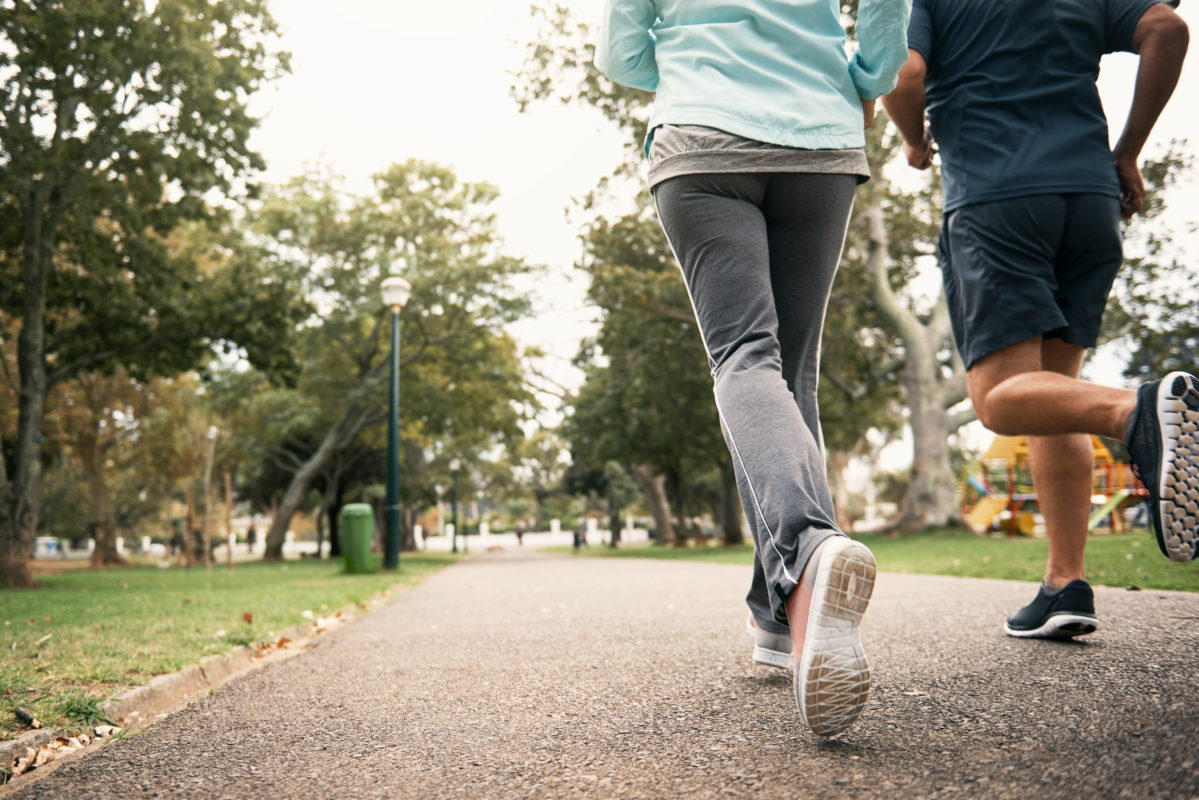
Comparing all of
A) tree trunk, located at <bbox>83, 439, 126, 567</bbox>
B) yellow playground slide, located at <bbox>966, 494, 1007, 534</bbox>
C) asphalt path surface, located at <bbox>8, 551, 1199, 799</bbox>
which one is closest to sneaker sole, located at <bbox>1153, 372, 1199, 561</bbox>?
asphalt path surface, located at <bbox>8, 551, 1199, 799</bbox>

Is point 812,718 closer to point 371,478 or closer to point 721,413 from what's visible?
point 721,413

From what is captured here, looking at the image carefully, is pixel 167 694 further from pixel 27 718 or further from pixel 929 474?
pixel 929 474

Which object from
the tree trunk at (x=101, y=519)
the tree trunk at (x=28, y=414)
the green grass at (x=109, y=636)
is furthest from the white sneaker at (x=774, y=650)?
the tree trunk at (x=101, y=519)

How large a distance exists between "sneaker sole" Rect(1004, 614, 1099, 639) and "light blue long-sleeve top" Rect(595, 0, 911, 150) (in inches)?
65.6

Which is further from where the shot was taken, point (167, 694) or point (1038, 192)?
point (167, 694)

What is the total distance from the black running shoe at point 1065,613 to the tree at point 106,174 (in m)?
11.4

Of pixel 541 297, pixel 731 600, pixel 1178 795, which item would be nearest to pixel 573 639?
pixel 731 600

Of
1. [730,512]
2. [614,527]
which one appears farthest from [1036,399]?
[614,527]

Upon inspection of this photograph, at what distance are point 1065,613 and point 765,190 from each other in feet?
5.61

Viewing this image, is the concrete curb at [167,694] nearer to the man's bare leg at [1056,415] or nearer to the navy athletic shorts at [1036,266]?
the man's bare leg at [1056,415]

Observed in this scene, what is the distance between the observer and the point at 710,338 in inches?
84.0

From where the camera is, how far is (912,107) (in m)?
2.89

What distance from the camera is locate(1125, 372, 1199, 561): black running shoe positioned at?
1805 mm

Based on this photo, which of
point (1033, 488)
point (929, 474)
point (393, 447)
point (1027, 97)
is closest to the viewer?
point (1027, 97)
